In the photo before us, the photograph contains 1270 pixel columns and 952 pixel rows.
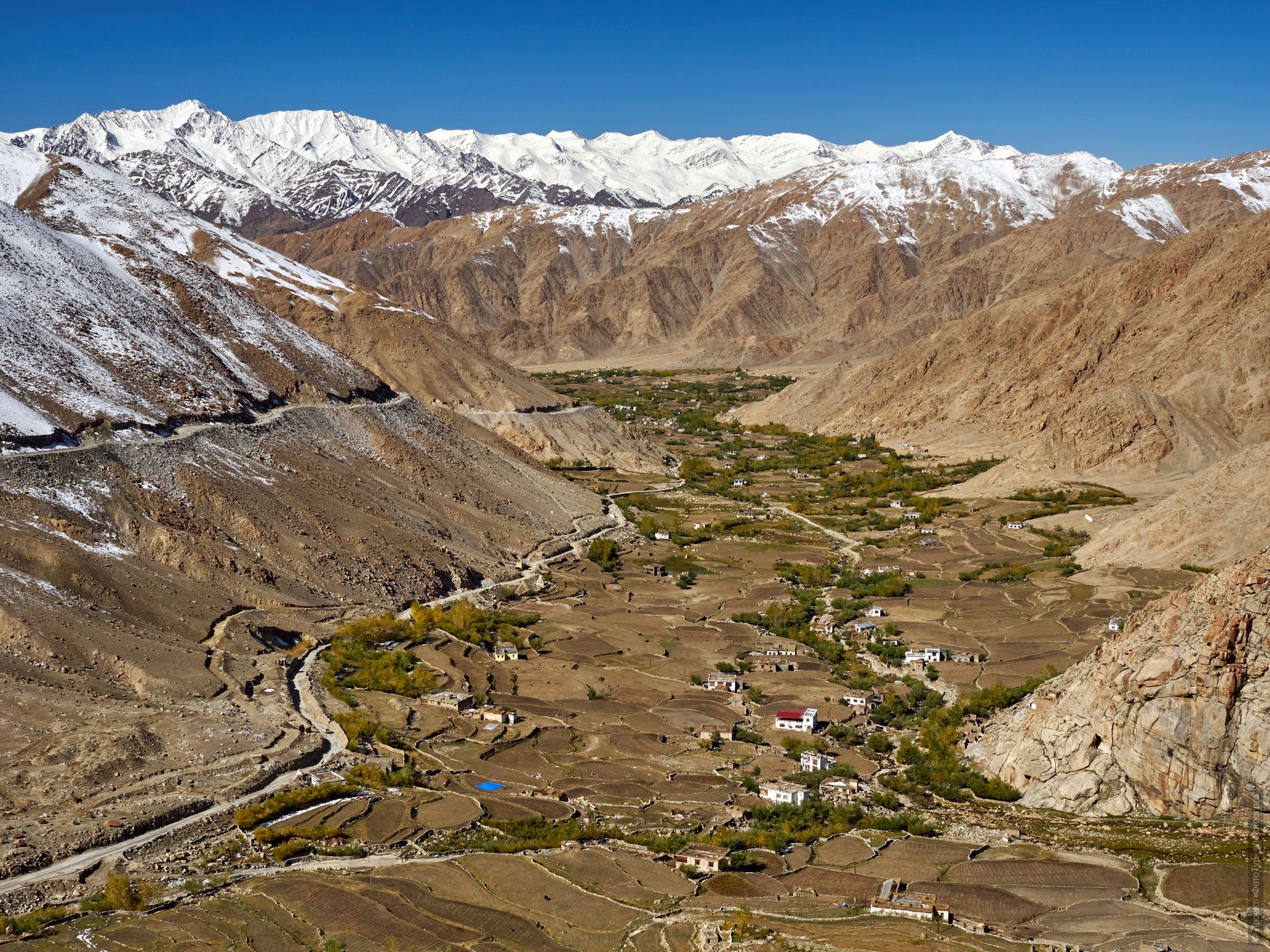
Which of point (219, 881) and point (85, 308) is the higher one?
point (85, 308)

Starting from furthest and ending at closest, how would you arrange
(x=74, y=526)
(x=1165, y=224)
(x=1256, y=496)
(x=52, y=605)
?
(x=1165, y=224) < (x=1256, y=496) < (x=74, y=526) < (x=52, y=605)

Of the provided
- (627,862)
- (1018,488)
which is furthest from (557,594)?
(1018,488)

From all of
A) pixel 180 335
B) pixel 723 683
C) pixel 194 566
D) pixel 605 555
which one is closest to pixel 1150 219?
pixel 605 555

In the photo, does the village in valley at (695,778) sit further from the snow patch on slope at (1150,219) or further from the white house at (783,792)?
the snow patch on slope at (1150,219)

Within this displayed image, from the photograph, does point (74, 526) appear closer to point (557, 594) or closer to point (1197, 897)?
point (557, 594)

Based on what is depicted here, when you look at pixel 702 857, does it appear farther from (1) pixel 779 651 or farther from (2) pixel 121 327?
(2) pixel 121 327

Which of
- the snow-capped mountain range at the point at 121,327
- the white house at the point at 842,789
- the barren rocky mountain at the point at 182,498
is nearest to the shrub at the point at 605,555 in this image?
the barren rocky mountain at the point at 182,498
